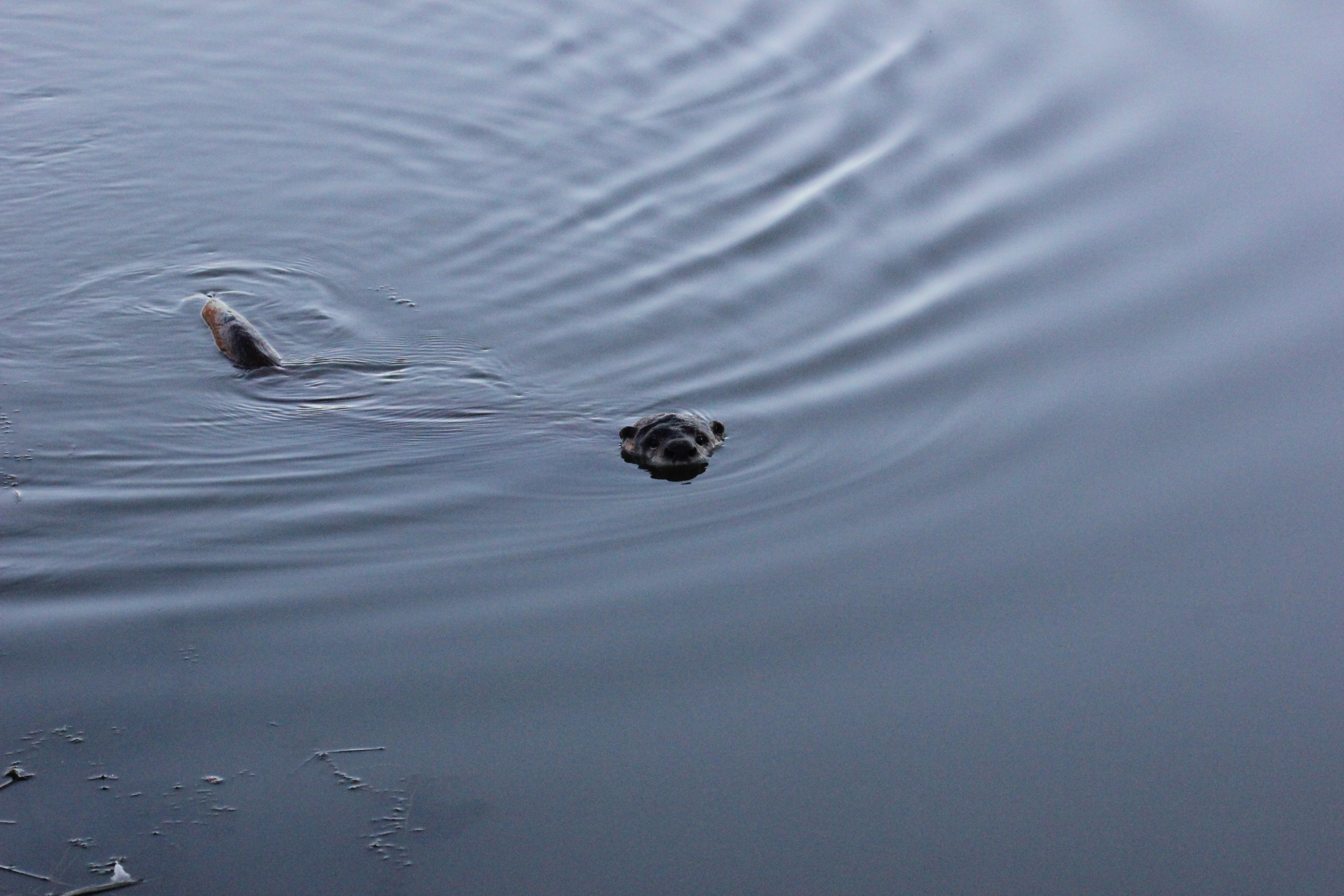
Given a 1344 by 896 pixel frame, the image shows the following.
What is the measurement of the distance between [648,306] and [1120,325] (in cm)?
339

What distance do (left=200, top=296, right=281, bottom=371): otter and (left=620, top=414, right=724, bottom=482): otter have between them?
284 centimetres

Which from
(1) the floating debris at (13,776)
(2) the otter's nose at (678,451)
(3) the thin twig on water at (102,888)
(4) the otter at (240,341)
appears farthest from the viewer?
(4) the otter at (240,341)

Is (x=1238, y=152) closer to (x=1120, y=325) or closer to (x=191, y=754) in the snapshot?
(x=1120, y=325)

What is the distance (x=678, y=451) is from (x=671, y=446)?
55 mm

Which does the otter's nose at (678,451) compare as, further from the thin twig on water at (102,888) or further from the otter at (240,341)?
the thin twig on water at (102,888)

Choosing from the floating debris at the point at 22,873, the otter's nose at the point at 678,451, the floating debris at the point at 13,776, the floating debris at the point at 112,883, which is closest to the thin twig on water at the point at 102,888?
the floating debris at the point at 112,883

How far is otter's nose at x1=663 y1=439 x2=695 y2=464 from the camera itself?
989 centimetres

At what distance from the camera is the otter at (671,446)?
994 centimetres

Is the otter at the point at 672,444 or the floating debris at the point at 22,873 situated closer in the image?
the floating debris at the point at 22,873

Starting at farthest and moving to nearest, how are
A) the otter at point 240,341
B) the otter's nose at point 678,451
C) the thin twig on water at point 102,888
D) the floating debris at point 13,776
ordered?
the otter at point 240,341 → the otter's nose at point 678,451 → the floating debris at point 13,776 → the thin twig on water at point 102,888

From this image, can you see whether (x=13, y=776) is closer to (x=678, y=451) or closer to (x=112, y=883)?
(x=112, y=883)

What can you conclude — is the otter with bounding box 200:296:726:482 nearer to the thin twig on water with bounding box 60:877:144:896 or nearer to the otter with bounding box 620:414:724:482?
the otter with bounding box 620:414:724:482

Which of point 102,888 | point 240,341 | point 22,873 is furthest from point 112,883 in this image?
point 240,341

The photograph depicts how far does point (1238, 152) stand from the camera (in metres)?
14.0
